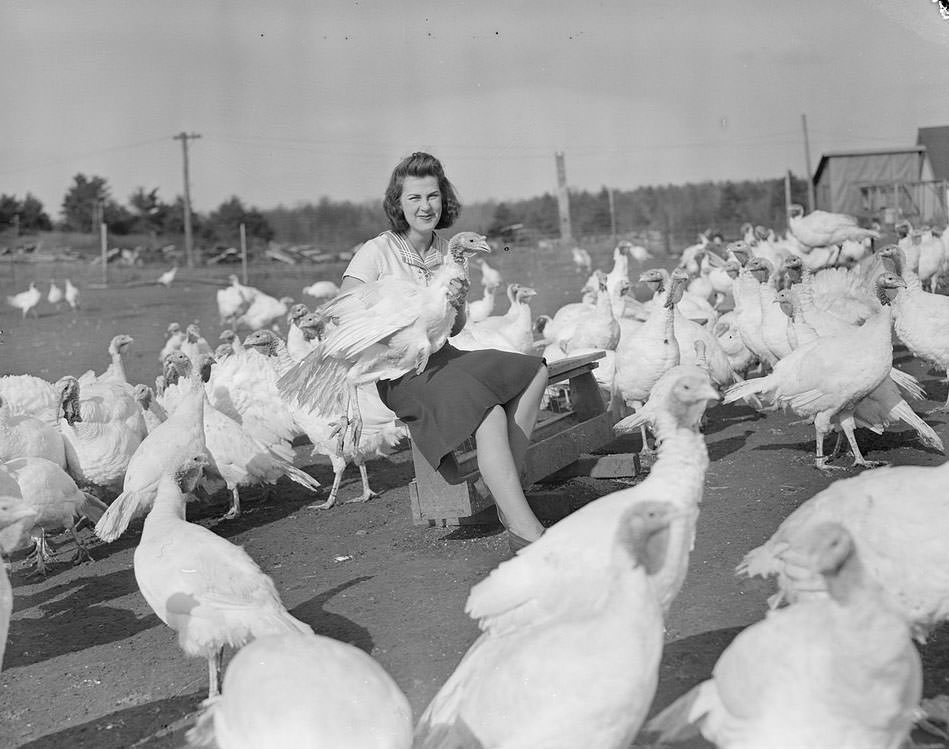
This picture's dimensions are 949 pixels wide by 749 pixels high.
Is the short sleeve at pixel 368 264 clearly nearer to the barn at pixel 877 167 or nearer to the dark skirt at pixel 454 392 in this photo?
the dark skirt at pixel 454 392

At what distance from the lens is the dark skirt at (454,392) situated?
14.8ft

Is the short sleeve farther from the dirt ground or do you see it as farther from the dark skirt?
the dirt ground

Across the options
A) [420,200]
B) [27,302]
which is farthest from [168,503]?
[27,302]

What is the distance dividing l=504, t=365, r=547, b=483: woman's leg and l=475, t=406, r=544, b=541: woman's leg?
92mm

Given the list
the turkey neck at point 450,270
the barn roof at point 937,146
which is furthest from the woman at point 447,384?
the barn roof at point 937,146

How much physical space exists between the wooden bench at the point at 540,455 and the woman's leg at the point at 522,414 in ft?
2.01

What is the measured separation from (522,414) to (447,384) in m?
0.37

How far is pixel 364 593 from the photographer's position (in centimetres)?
485

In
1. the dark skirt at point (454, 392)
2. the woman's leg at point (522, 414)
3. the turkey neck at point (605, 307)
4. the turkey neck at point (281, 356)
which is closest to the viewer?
the dark skirt at point (454, 392)

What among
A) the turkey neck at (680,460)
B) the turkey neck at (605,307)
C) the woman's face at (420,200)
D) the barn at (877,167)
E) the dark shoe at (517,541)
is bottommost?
the dark shoe at (517,541)

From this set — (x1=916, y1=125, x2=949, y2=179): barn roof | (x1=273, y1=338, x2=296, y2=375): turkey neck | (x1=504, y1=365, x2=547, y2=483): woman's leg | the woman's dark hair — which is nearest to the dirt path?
(x1=504, y1=365, x2=547, y2=483): woman's leg

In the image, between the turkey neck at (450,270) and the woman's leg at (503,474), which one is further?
the turkey neck at (450,270)

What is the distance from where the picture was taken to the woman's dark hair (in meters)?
4.99

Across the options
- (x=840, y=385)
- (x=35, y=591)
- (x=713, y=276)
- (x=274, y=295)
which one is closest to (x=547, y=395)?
(x=840, y=385)
